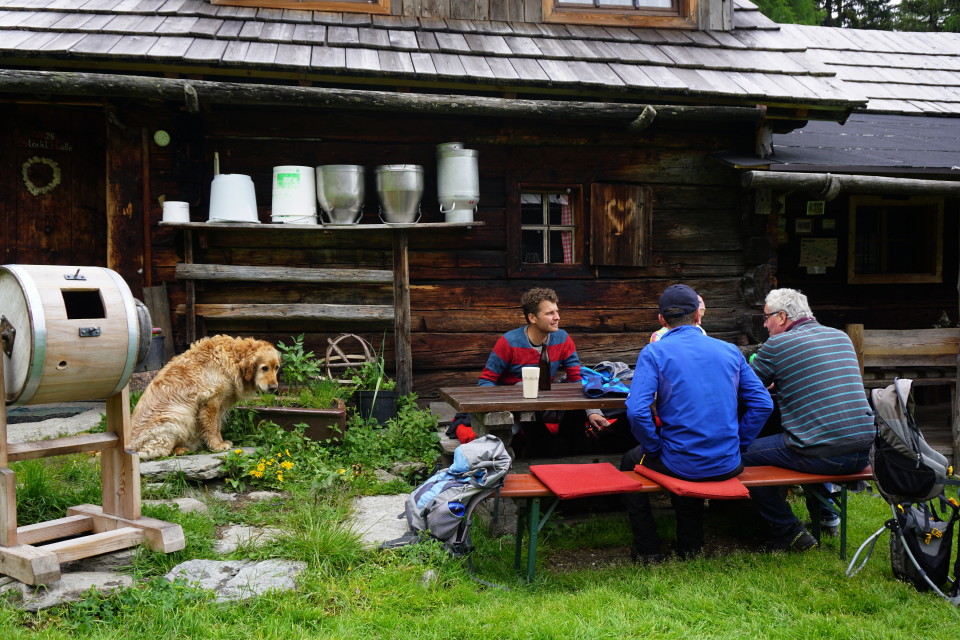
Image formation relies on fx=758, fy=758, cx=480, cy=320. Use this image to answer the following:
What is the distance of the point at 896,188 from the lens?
24.8ft

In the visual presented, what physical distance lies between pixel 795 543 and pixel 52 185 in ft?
24.2

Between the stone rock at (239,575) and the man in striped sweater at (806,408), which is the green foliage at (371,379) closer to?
the stone rock at (239,575)

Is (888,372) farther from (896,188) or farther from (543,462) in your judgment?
(543,462)

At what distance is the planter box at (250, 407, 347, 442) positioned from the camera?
5773 mm

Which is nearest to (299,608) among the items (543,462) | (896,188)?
(543,462)

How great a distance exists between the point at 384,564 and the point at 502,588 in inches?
25.0

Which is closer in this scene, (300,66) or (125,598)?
(125,598)

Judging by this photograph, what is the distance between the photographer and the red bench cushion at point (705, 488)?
161 inches

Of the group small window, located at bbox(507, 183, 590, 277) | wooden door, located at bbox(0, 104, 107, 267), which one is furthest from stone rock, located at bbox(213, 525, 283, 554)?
wooden door, located at bbox(0, 104, 107, 267)

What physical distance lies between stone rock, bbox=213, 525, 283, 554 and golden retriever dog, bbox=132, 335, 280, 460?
1129 millimetres

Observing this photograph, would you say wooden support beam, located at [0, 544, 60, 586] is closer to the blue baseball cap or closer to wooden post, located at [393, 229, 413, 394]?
the blue baseball cap

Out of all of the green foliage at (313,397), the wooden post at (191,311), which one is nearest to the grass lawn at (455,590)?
the green foliage at (313,397)

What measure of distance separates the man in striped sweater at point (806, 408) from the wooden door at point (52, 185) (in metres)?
6.56

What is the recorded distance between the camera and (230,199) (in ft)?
21.5
